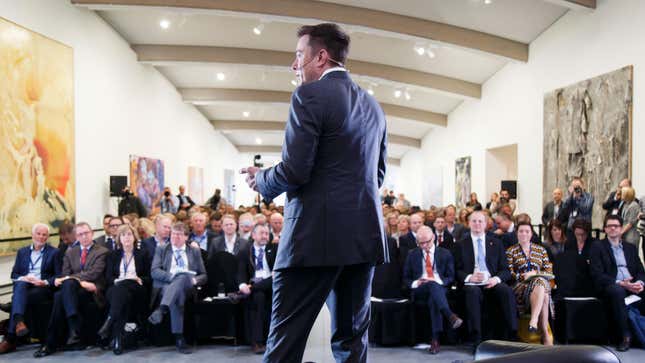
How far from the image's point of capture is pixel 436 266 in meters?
5.51

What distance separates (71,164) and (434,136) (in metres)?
15.1

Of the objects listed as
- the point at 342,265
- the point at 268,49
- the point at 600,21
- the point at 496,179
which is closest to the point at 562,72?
the point at 600,21

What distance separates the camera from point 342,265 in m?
1.83

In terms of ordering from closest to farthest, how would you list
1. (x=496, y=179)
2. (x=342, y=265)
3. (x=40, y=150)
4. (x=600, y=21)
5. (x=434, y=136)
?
1. (x=342, y=265)
2. (x=40, y=150)
3. (x=600, y=21)
4. (x=496, y=179)
5. (x=434, y=136)

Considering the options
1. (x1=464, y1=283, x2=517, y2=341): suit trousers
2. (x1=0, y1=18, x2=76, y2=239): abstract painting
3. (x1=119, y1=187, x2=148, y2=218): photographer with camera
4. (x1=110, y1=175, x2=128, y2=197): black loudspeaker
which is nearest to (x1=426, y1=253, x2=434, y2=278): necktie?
(x1=464, y1=283, x2=517, y2=341): suit trousers

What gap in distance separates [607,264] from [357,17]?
7057 mm

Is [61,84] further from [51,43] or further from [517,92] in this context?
[517,92]

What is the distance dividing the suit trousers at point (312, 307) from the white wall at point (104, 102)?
797 cm

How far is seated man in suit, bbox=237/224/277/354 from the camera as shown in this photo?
515 cm

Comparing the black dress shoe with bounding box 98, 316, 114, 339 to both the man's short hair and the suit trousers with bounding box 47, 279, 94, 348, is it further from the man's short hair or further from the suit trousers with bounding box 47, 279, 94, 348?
the man's short hair

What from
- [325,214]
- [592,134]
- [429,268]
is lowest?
[429,268]

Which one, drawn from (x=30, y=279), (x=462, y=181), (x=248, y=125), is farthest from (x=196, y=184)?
(x=30, y=279)

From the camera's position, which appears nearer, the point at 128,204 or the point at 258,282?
the point at 258,282

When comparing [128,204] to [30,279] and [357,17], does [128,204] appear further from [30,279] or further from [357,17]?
[30,279]
